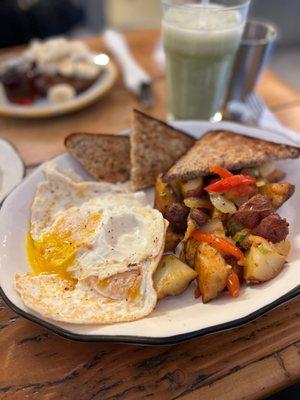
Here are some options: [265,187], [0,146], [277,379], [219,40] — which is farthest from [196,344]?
[219,40]

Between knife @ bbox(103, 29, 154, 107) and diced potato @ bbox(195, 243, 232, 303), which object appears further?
knife @ bbox(103, 29, 154, 107)

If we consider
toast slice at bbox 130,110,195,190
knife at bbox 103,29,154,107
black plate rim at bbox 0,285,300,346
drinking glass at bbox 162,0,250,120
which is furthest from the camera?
knife at bbox 103,29,154,107

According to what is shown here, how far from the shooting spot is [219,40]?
7.07 feet

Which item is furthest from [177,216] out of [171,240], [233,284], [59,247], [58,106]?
[58,106]

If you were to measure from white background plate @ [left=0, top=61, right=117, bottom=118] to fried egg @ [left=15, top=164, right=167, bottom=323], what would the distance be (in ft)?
3.11

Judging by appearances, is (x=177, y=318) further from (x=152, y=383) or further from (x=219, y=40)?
(x=219, y=40)

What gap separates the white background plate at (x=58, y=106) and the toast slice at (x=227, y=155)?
104cm

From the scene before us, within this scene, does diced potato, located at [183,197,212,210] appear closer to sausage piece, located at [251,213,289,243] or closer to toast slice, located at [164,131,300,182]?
toast slice, located at [164,131,300,182]

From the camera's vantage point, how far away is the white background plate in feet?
8.18

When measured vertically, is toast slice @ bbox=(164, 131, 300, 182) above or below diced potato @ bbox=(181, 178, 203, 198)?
above

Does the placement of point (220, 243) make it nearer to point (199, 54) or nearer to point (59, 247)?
point (59, 247)

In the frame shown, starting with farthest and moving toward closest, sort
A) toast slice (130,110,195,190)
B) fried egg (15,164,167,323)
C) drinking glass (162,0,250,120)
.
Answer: drinking glass (162,0,250,120)
toast slice (130,110,195,190)
fried egg (15,164,167,323)

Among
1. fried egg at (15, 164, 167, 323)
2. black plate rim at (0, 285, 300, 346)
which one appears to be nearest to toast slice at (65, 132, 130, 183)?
fried egg at (15, 164, 167, 323)

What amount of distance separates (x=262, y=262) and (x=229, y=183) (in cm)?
36
